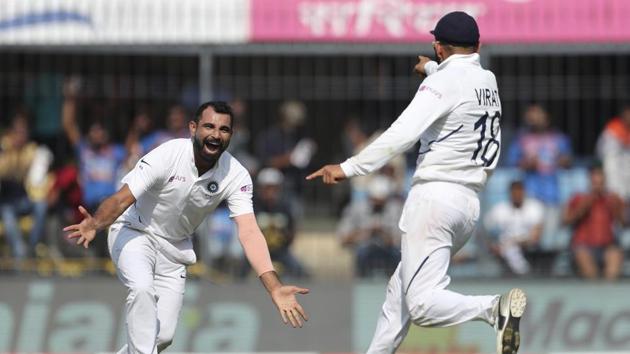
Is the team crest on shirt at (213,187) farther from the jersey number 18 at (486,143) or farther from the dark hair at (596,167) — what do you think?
the dark hair at (596,167)

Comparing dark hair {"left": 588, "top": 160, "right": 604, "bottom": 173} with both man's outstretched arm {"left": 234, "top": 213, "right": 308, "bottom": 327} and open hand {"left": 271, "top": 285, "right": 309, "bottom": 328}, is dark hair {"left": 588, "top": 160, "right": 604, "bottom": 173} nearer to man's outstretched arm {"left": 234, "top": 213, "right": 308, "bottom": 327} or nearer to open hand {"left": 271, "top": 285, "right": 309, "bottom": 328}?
man's outstretched arm {"left": 234, "top": 213, "right": 308, "bottom": 327}

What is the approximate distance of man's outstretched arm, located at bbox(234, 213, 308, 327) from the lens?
323 inches

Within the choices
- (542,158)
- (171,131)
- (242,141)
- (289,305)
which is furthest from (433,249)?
(242,141)

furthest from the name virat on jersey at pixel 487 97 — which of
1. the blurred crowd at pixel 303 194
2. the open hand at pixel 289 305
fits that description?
the blurred crowd at pixel 303 194

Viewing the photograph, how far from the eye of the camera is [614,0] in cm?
1489

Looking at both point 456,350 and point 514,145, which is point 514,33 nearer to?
point 514,145

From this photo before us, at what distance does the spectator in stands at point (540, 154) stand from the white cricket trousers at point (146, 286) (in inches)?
246

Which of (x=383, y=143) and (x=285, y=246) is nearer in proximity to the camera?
(x=383, y=143)

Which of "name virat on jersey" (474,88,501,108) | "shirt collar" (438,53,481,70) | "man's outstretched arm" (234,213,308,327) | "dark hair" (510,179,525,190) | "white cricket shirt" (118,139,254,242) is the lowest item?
"man's outstretched arm" (234,213,308,327)

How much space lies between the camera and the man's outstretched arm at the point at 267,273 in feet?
26.9

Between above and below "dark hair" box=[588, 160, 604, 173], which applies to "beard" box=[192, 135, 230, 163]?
above

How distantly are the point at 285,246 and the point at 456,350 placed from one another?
2.14 meters

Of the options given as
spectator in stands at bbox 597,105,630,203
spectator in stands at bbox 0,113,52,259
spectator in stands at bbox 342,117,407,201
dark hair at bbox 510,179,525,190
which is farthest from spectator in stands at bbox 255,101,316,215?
spectator in stands at bbox 597,105,630,203

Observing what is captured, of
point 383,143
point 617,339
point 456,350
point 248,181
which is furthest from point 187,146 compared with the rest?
point 617,339
